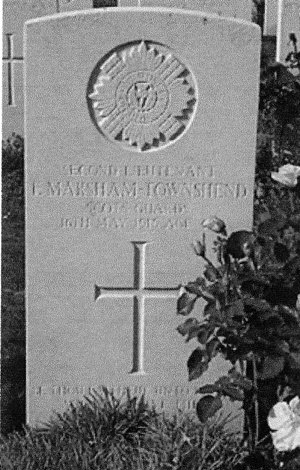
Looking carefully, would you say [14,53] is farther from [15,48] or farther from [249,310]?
[249,310]

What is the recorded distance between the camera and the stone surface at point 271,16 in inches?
259

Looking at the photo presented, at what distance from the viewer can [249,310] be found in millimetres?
3234

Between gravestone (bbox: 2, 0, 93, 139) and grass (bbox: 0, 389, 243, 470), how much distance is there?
3829mm

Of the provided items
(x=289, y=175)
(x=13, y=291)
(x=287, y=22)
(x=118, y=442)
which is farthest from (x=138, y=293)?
(x=287, y=22)

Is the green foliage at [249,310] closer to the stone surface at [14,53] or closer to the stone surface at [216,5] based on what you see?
the stone surface at [216,5]

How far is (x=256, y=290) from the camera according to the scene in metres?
3.26

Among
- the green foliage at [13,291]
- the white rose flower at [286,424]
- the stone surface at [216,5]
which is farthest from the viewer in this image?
the stone surface at [216,5]

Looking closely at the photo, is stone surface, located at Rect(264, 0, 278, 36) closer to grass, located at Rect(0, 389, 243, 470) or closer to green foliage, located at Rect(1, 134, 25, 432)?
green foliage, located at Rect(1, 134, 25, 432)

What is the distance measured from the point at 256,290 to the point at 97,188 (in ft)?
2.27

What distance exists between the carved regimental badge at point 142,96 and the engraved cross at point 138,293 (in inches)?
16.2

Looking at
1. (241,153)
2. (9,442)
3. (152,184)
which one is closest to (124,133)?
(152,184)

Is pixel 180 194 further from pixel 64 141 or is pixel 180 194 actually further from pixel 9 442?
pixel 9 442

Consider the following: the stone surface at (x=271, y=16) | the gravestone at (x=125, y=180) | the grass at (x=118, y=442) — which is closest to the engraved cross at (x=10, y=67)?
the stone surface at (x=271, y=16)

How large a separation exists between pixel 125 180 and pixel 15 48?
13.0 ft
